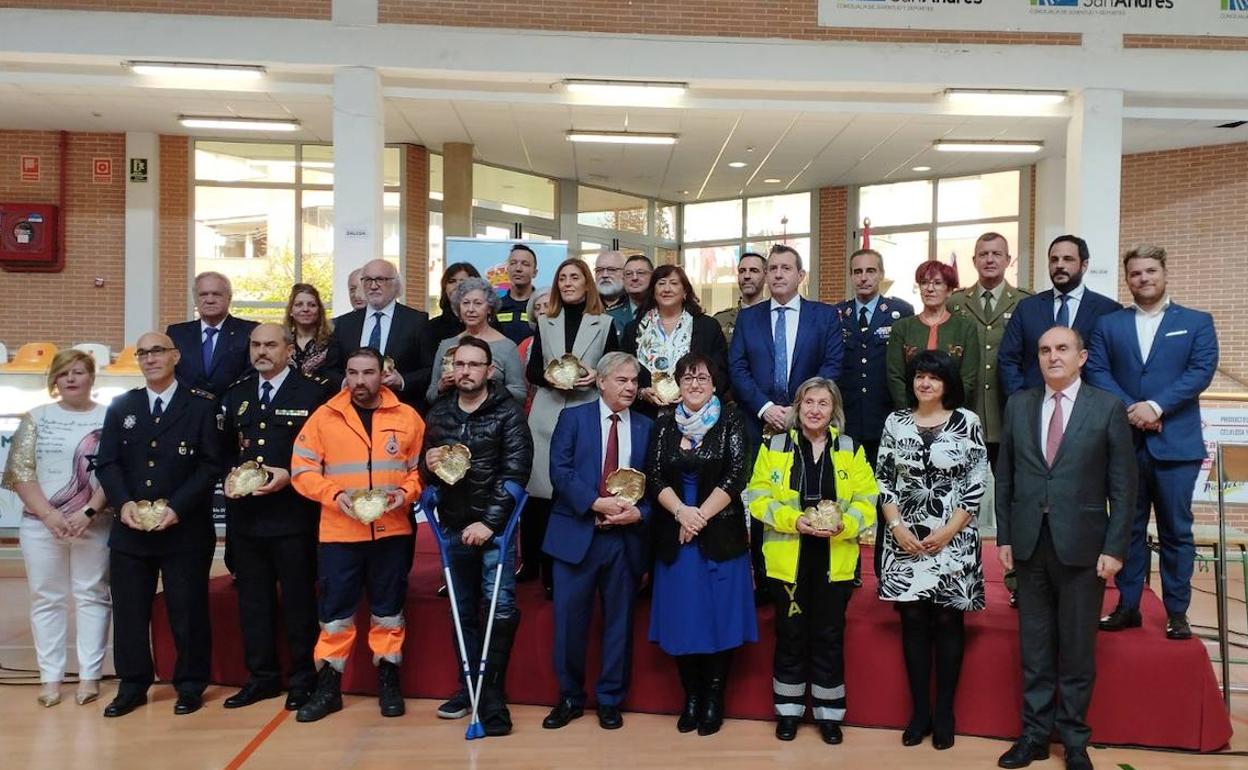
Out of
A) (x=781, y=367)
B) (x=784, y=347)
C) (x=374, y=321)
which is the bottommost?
(x=781, y=367)

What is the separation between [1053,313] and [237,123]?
10080mm

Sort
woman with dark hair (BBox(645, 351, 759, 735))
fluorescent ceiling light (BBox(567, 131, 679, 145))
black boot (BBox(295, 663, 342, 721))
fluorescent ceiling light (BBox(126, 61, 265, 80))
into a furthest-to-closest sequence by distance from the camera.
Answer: fluorescent ceiling light (BBox(567, 131, 679, 145)) → fluorescent ceiling light (BBox(126, 61, 265, 80)) → black boot (BBox(295, 663, 342, 721)) → woman with dark hair (BBox(645, 351, 759, 735))

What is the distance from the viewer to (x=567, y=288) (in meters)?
4.58

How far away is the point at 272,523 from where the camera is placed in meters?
4.26

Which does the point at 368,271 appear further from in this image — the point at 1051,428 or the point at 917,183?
the point at 917,183

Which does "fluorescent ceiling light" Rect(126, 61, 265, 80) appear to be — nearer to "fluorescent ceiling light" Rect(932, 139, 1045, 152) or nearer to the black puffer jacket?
the black puffer jacket

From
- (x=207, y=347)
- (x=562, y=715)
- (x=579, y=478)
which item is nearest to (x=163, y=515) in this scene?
(x=207, y=347)

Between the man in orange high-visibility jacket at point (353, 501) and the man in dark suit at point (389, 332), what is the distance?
507 mm

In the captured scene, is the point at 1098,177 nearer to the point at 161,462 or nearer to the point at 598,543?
the point at 598,543

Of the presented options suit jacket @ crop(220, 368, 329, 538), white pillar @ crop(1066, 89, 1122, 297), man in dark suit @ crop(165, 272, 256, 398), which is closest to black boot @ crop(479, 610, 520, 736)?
suit jacket @ crop(220, 368, 329, 538)

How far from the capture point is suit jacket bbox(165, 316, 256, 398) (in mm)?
4797

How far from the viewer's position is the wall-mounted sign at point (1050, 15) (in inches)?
338

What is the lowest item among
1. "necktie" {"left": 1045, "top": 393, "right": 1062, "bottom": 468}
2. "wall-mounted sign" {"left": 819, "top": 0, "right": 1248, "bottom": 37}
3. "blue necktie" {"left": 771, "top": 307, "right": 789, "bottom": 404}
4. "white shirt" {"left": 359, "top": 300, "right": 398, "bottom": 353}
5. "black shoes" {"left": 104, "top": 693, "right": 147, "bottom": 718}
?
"black shoes" {"left": 104, "top": 693, "right": 147, "bottom": 718}

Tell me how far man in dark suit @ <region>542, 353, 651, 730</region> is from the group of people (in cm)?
1
